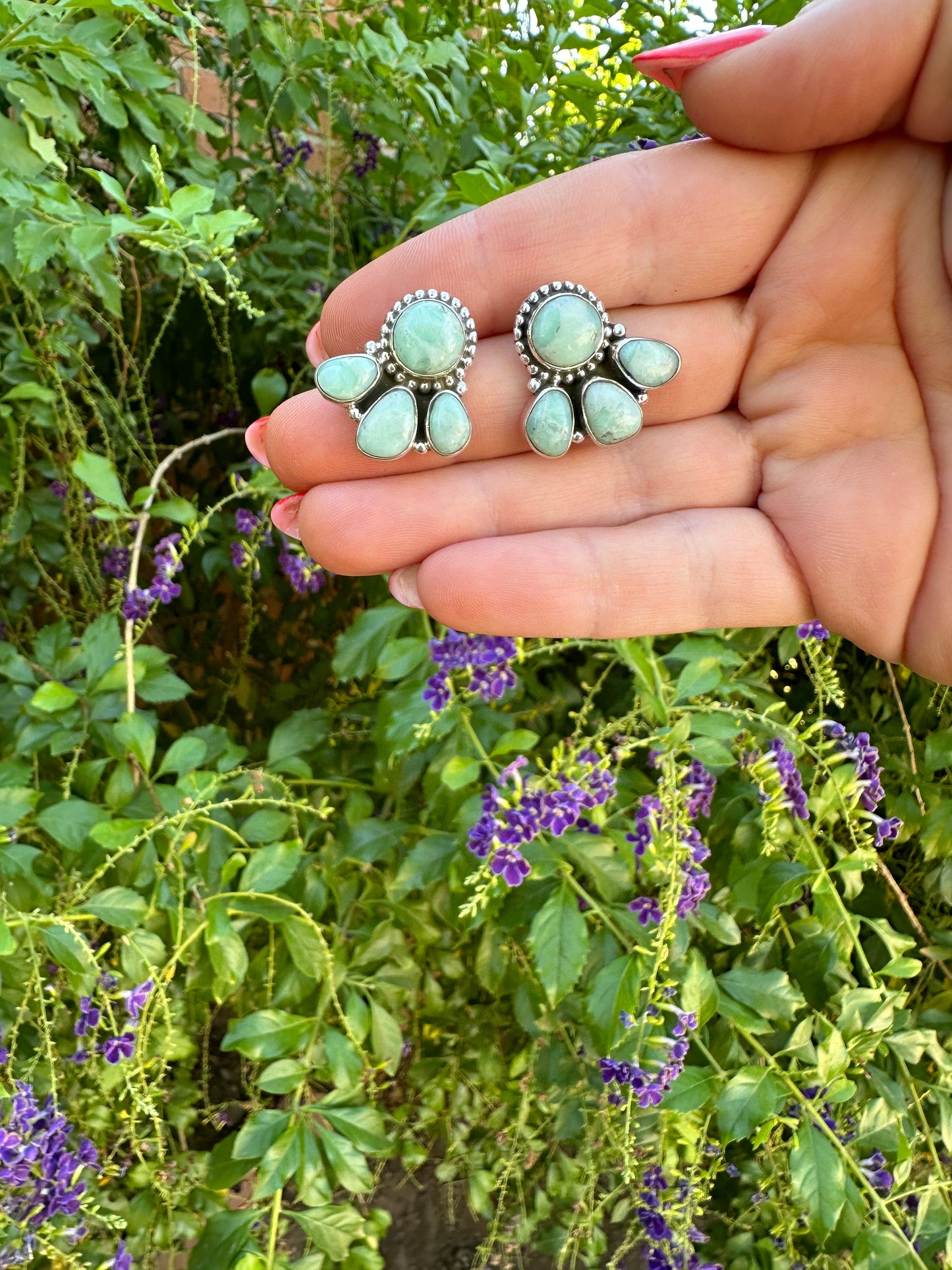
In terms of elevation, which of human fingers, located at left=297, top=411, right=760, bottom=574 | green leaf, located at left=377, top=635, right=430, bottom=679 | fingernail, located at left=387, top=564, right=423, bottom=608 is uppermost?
human fingers, located at left=297, top=411, right=760, bottom=574

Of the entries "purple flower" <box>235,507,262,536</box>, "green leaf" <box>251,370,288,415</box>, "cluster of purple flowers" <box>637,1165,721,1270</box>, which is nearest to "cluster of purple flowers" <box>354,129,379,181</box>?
"green leaf" <box>251,370,288,415</box>

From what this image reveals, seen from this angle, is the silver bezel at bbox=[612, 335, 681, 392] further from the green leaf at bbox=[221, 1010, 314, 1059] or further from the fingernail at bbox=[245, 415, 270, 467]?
the green leaf at bbox=[221, 1010, 314, 1059]

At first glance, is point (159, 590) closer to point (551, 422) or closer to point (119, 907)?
point (119, 907)

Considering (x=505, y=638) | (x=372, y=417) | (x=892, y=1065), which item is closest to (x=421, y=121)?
(x=372, y=417)

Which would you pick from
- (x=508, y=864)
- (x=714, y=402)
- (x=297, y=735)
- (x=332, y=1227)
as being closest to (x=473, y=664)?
(x=508, y=864)

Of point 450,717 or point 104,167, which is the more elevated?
point 104,167

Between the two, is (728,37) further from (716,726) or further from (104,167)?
(104,167)
